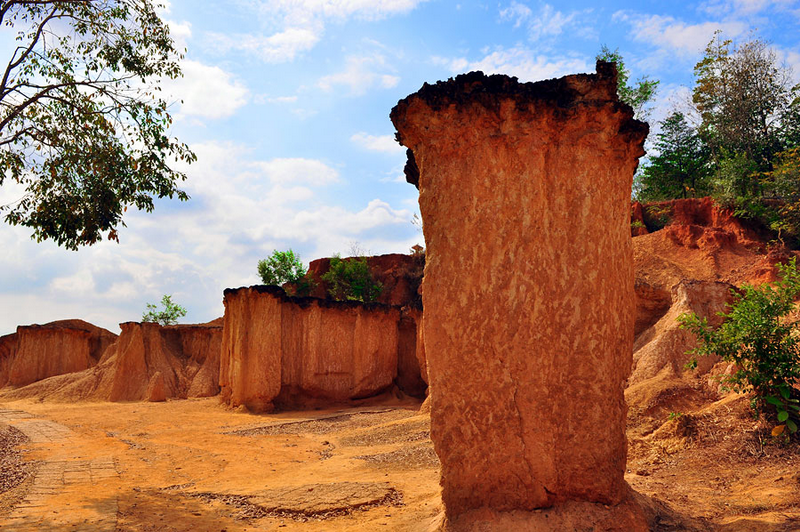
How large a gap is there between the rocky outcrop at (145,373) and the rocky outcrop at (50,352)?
2187 millimetres

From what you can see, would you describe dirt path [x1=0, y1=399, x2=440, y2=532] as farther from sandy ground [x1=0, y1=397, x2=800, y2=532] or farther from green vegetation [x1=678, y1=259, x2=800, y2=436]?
green vegetation [x1=678, y1=259, x2=800, y2=436]

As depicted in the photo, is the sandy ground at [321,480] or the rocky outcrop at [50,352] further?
the rocky outcrop at [50,352]

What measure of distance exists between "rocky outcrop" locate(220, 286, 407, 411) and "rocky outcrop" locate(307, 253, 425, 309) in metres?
14.4

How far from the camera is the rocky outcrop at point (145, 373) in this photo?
69.6 ft

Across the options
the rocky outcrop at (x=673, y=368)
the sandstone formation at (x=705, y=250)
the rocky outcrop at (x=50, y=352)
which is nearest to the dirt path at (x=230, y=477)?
the rocky outcrop at (x=673, y=368)

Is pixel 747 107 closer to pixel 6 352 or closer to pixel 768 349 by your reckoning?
pixel 768 349

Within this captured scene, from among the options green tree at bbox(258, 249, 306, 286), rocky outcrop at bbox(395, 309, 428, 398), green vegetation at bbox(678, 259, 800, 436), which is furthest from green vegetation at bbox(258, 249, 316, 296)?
green vegetation at bbox(678, 259, 800, 436)

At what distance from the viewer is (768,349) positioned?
19.4ft

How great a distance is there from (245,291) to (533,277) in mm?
13303

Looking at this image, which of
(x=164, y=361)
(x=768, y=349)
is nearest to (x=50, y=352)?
(x=164, y=361)

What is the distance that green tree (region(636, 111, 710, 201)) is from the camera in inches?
1057

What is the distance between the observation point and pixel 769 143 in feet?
78.3

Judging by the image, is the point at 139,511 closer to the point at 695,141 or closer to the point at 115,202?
the point at 115,202

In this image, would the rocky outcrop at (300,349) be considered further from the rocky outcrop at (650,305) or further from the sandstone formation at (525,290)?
the sandstone formation at (525,290)
